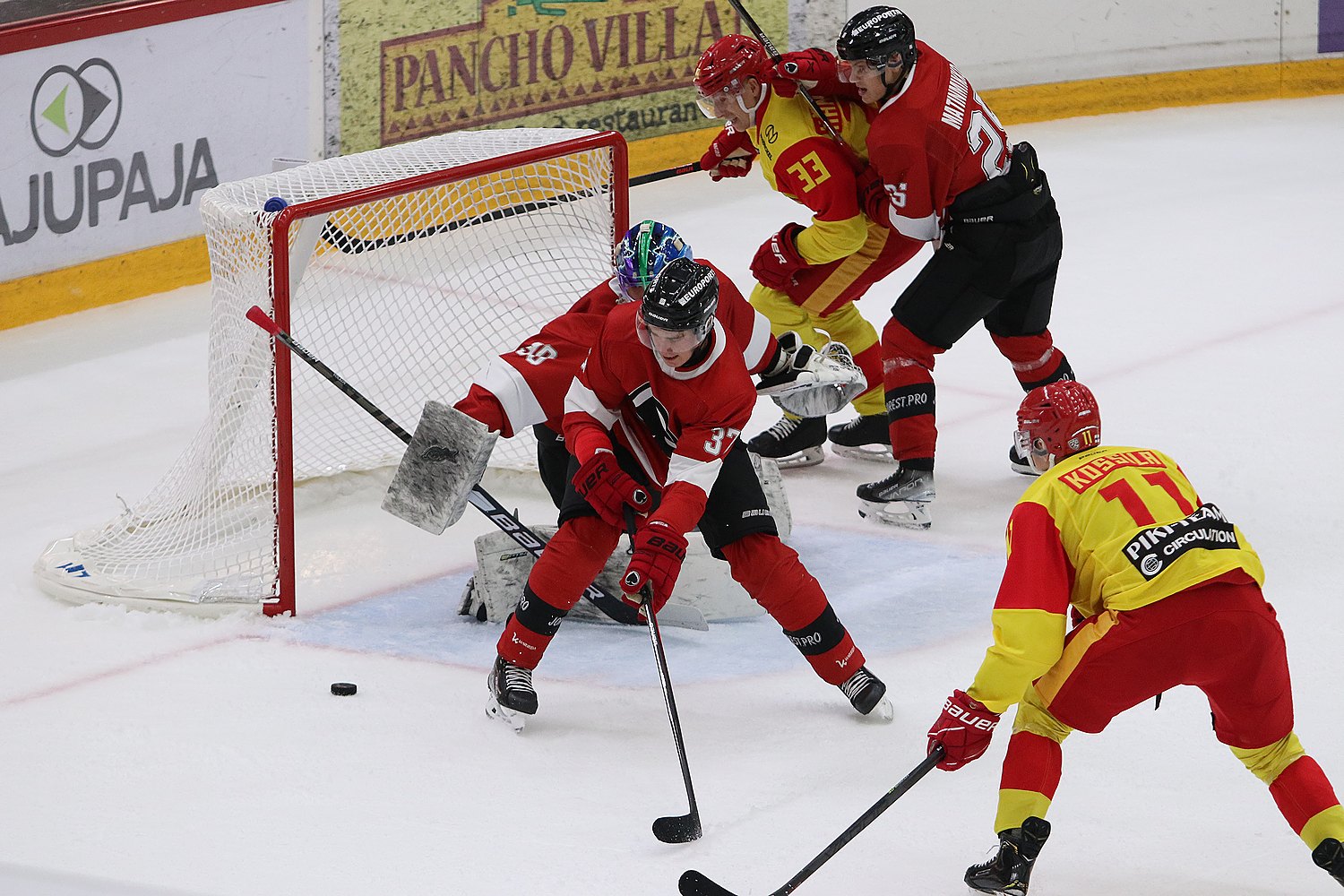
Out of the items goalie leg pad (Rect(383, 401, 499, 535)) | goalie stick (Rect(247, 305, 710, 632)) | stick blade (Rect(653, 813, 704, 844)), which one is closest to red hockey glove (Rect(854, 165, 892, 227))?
goalie stick (Rect(247, 305, 710, 632))

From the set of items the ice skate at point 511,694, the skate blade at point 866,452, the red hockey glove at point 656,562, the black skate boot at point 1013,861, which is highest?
the red hockey glove at point 656,562

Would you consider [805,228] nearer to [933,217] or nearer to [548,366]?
[933,217]

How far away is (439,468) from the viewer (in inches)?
147

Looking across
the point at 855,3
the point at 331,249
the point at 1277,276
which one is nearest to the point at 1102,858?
the point at 331,249

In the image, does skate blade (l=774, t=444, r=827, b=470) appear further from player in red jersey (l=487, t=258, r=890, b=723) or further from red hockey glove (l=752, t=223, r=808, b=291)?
player in red jersey (l=487, t=258, r=890, b=723)

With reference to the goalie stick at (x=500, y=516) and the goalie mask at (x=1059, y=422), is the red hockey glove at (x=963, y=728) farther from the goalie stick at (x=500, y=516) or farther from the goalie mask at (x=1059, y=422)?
the goalie stick at (x=500, y=516)

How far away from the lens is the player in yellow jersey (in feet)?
14.9

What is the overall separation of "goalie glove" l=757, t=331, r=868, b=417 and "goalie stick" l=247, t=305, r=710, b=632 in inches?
20.3

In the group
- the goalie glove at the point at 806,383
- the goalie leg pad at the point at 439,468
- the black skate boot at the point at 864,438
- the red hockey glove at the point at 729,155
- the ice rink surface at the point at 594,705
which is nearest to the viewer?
the ice rink surface at the point at 594,705

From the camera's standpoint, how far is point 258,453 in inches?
163

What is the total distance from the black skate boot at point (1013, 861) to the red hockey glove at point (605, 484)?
0.98m

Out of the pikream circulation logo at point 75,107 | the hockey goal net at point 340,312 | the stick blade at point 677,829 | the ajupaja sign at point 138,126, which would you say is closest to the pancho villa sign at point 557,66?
the ajupaja sign at point 138,126

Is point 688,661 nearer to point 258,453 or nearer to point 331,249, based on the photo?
point 258,453

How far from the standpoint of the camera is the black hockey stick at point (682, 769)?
3.06 m
